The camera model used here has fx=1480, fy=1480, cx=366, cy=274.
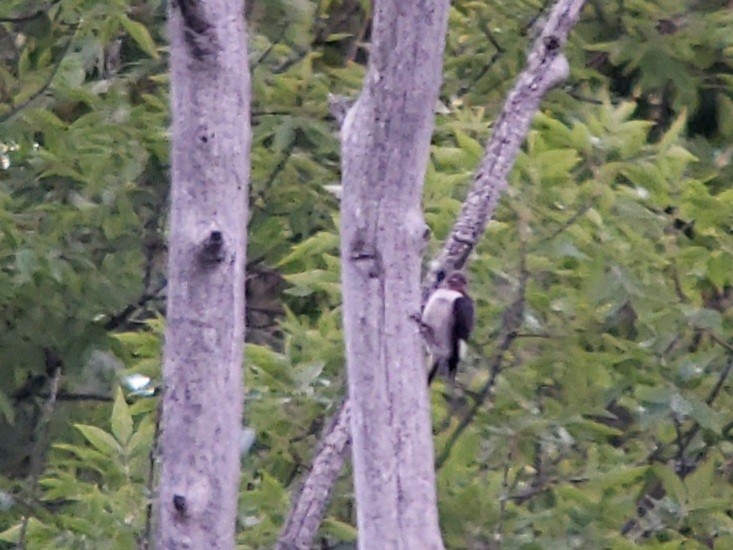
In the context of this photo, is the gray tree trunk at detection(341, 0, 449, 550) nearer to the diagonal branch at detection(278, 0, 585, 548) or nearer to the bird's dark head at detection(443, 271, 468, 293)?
the diagonal branch at detection(278, 0, 585, 548)

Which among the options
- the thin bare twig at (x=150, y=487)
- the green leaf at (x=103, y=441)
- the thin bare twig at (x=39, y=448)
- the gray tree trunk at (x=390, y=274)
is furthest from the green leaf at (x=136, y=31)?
the gray tree trunk at (x=390, y=274)

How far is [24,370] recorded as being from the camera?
667cm

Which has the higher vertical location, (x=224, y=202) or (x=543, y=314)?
(x=224, y=202)

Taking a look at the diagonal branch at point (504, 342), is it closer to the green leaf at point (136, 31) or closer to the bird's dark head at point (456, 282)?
the bird's dark head at point (456, 282)

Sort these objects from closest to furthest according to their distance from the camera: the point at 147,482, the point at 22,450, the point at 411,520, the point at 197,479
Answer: the point at 197,479
the point at 411,520
the point at 147,482
the point at 22,450

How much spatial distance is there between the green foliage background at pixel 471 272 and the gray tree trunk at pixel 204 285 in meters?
1.25

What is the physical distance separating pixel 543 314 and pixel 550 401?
33 centimetres

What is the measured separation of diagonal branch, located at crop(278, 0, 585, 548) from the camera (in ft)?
12.9

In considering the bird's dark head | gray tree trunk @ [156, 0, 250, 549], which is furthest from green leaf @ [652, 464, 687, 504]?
gray tree trunk @ [156, 0, 250, 549]

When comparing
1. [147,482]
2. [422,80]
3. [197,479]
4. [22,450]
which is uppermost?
[422,80]

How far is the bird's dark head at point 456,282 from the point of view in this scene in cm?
423

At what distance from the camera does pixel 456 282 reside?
4.46m

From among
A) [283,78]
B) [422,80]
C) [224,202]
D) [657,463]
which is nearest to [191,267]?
[224,202]

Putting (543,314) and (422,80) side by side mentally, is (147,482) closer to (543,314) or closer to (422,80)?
(543,314)
